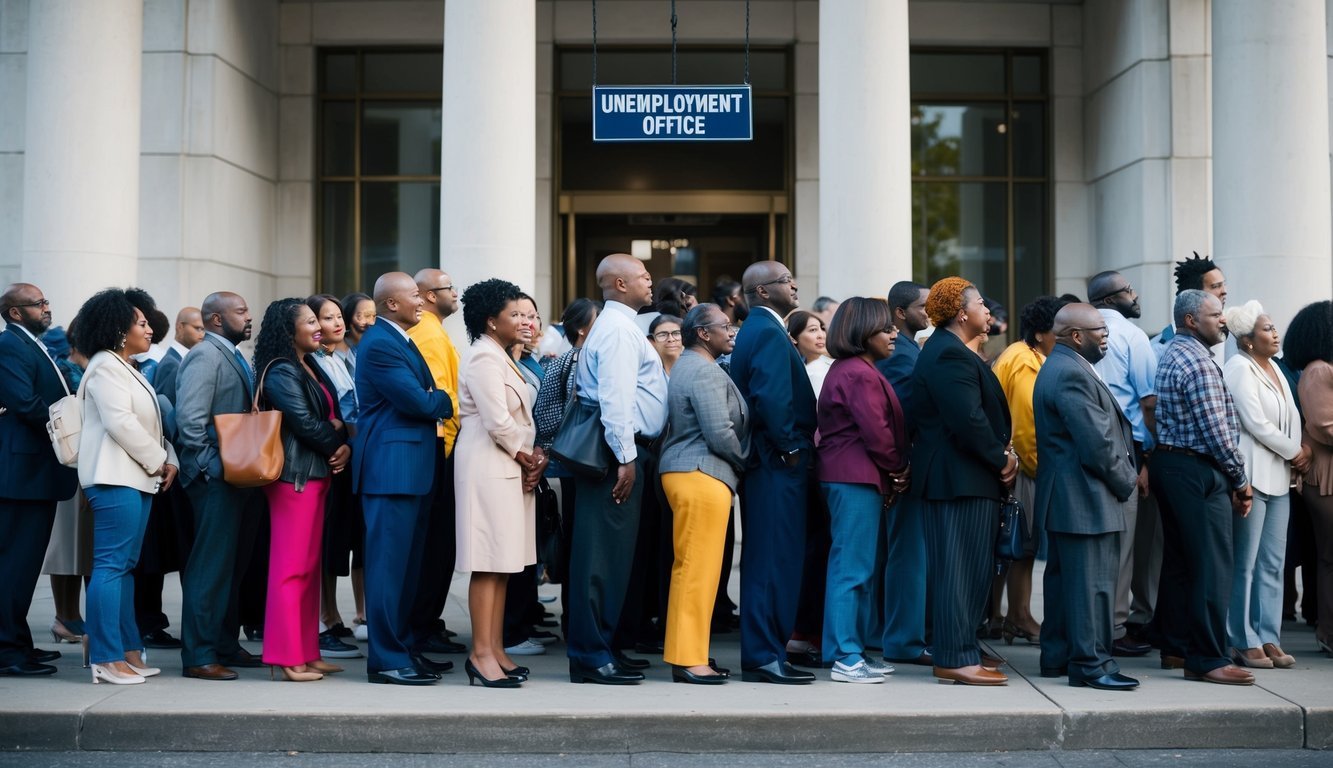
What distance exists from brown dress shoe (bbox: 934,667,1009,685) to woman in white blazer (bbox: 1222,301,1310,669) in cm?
160

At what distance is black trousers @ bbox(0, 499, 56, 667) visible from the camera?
303 inches

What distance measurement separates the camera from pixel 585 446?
736 centimetres

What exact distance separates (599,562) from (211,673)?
2255 millimetres

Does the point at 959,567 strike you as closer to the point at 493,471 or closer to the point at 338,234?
the point at 493,471

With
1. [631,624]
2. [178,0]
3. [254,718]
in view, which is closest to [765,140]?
[178,0]

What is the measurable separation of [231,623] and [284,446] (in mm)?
1270

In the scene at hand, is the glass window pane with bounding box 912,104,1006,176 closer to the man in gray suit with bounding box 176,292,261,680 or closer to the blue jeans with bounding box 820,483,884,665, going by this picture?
the blue jeans with bounding box 820,483,884,665

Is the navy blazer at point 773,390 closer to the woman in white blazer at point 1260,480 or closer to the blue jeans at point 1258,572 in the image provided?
the woman in white blazer at point 1260,480

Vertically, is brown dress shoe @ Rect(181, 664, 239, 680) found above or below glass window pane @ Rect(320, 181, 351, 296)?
below

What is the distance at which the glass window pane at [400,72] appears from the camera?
17.5 metres

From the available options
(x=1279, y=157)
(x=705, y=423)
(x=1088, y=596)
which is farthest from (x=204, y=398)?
(x=1279, y=157)

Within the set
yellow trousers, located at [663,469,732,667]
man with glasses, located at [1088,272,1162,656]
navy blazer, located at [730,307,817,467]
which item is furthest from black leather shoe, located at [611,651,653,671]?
man with glasses, located at [1088,272,1162,656]

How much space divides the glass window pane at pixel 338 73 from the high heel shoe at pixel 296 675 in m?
11.3

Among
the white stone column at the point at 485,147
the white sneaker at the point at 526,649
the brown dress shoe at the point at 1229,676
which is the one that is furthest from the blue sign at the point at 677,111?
the brown dress shoe at the point at 1229,676
